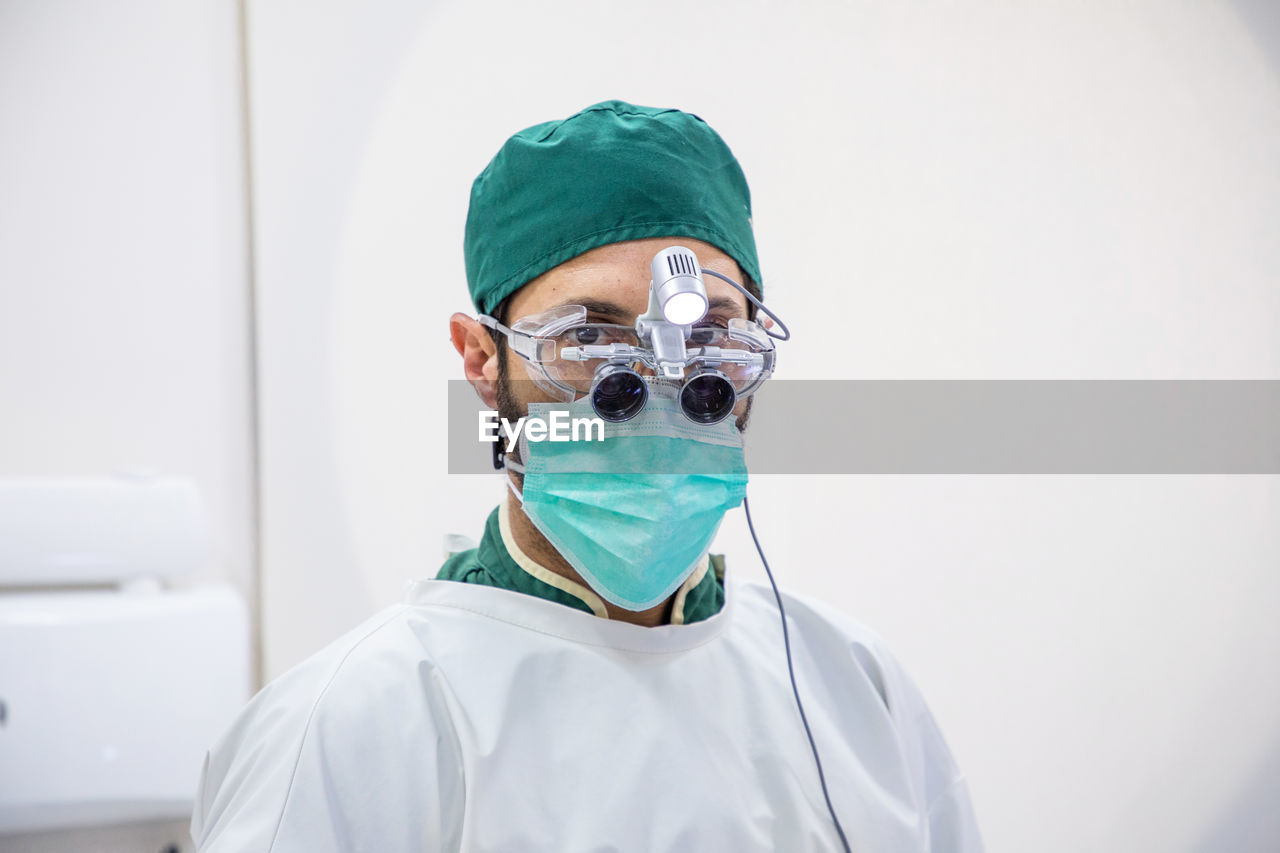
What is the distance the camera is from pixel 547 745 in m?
0.89

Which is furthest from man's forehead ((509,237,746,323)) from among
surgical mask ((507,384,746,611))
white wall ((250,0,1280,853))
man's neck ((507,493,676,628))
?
white wall ((250,0,1280,853))

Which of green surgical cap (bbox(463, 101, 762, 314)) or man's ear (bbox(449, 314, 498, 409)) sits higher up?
green surgical cap (bbox(463, 101, 762, 314))

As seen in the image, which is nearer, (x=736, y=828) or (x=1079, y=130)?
(x=736, y=828)

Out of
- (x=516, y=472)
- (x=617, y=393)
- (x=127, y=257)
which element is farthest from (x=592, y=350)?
(x=127, y=257)

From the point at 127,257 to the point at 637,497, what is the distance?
92 centimetres

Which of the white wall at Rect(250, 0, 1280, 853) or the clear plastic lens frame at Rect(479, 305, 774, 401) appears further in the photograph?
the white wall at Rect(250, 0, 1280, 853)

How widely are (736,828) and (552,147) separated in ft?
2.45

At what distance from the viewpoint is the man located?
840 millimetres

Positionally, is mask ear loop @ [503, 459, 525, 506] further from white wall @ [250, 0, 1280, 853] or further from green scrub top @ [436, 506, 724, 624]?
white wall @ [250, 0, 1280, 853]

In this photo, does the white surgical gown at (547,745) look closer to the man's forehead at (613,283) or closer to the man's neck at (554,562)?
the man's neck at (554,562)

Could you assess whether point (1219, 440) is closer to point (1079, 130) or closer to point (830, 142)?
point (1079, 130)

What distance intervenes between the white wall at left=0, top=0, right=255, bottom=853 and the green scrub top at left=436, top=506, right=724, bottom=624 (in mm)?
541

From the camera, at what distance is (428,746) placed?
2.79ft

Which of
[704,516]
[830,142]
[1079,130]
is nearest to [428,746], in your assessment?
[704,516]
